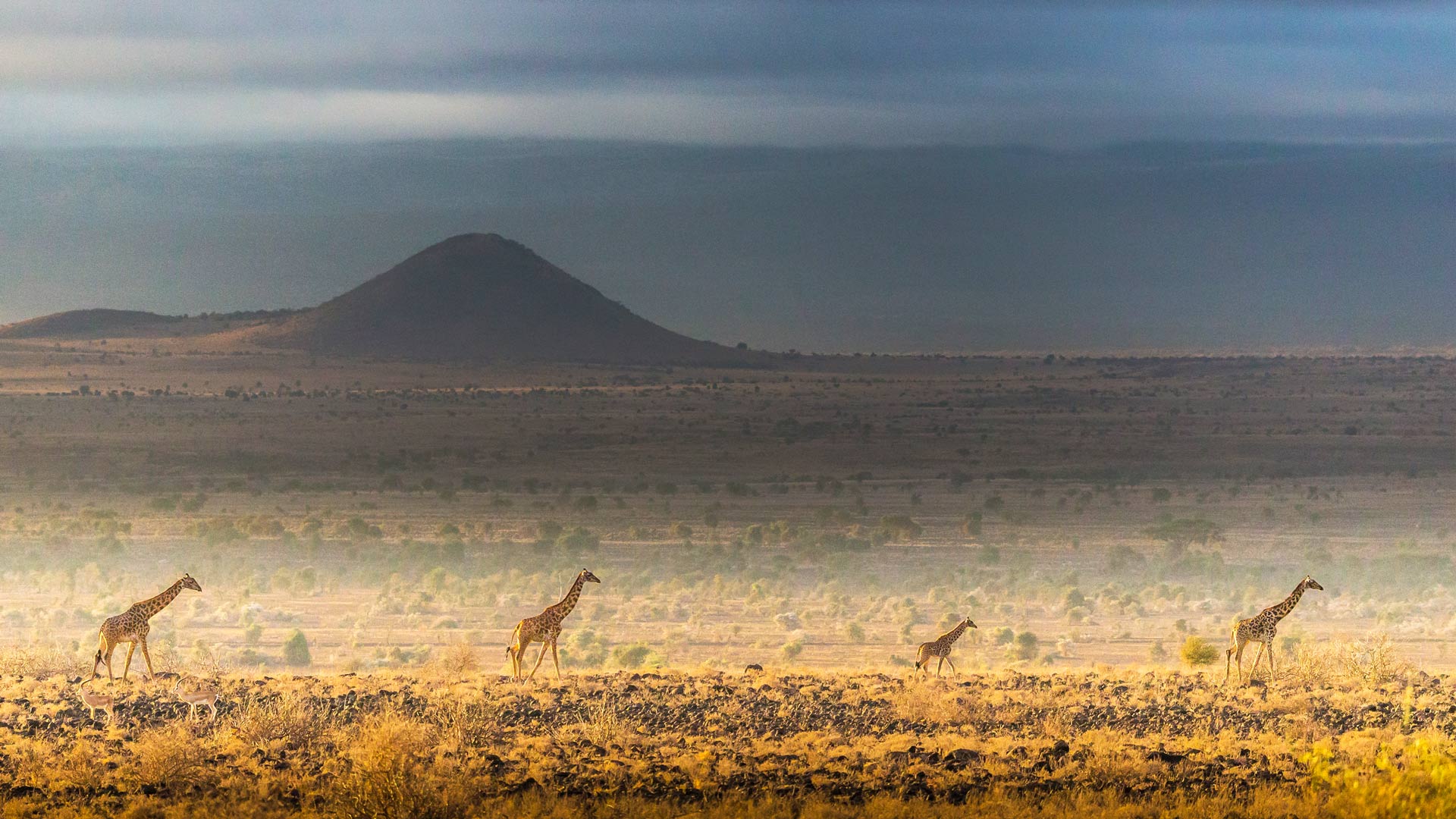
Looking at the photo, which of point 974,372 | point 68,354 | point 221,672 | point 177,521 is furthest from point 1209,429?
point 68,354

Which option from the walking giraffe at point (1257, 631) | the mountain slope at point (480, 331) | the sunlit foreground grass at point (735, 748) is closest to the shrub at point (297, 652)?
the sunlit foreground grass at point (735, 748)

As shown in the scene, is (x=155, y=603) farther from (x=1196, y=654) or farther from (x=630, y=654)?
(x=1196, y=654)

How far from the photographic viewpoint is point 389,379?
13462cm

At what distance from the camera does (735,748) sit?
18547 mm

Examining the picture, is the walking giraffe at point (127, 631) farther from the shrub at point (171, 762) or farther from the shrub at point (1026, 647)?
the shrub at point (1026, 647)

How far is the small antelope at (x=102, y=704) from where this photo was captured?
1944 cm

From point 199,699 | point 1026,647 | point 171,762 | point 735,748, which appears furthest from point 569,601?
point 1026,647

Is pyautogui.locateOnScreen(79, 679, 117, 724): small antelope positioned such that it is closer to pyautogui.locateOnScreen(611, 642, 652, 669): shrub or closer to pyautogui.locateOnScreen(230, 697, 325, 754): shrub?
pyautogui.locateOnScreen(230, 697, 325, 754): shrub

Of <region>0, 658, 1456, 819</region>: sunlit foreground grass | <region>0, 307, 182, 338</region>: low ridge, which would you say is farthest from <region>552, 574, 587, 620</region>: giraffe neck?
<region>0, 307, 182, 338</region>: low ridge

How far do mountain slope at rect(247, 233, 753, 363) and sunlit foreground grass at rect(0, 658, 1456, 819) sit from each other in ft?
447

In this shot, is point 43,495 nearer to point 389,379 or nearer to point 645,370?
point 389,379

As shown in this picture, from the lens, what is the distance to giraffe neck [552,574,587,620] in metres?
21.6

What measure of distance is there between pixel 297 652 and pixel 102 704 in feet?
50.5

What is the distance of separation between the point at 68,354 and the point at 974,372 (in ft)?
273
